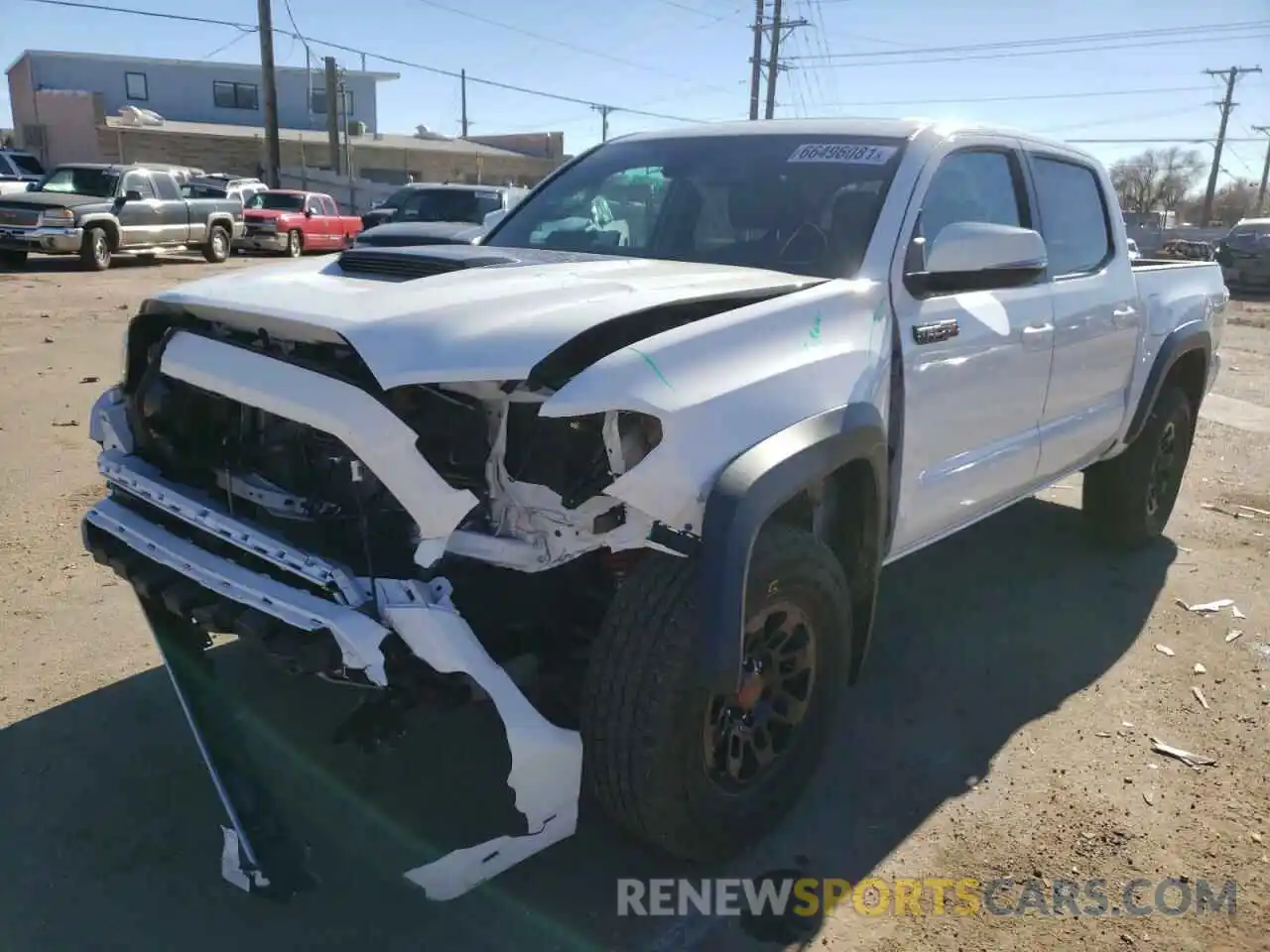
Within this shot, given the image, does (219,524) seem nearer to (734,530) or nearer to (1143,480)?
(734,530)

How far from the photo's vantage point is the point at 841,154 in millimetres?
3607

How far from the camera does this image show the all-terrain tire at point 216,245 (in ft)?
68.5

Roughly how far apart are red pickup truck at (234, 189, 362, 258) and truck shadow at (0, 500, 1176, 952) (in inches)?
834

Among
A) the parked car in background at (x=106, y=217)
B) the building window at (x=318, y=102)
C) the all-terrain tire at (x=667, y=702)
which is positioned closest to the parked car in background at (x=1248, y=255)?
the parked car in background at (x=106, y=217)

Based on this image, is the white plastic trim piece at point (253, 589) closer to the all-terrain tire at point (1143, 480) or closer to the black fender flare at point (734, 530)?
the black fender flare at point (734, 530)

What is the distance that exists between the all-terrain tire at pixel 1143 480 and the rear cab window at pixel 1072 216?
103 cm

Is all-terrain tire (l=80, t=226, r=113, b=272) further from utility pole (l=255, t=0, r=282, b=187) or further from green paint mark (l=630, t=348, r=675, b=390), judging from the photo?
green paint mark (l=630, t=348, r=675, b=390)

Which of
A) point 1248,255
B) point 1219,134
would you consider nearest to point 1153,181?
point 1219,134

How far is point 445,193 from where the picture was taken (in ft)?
53.1

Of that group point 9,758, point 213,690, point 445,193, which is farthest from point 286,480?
point 445,193

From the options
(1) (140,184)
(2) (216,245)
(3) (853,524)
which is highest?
(1) (140,184)

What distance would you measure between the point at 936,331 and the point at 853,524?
27.5 inches

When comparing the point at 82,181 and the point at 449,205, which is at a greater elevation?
the point at 82,181

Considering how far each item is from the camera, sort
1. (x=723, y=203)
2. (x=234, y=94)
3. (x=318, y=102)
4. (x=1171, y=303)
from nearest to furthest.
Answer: (x=723, y=203), (x=1171, y=303), (x=234, y=94), (x=318, y=102)
